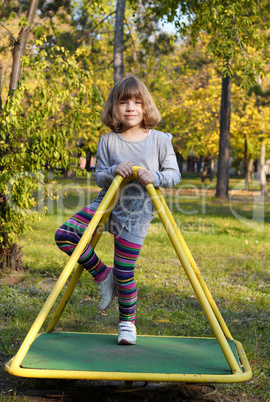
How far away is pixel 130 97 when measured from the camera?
281cm

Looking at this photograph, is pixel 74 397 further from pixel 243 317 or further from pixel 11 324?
pixel 243 317

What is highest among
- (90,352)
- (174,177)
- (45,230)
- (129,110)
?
(129,110)

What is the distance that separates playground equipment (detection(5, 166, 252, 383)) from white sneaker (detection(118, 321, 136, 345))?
0.17 ft

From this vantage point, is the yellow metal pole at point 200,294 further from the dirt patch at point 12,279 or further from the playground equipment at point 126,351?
the dirt patch at point 12,279

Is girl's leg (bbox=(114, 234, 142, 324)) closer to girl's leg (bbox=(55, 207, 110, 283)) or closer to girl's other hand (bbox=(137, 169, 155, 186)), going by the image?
girl's leg (bbox=(55, 207, 110, 283))

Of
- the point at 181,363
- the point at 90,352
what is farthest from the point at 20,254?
the point at 181,363

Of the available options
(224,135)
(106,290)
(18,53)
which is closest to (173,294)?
(106,290)

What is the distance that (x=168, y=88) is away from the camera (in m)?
18.6

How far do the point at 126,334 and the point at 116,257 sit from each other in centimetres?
48

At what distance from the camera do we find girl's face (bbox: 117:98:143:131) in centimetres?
281

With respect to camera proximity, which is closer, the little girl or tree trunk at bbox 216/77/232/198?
the little girl

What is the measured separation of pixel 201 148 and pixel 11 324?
1731 cm

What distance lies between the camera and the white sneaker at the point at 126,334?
2.79 metres

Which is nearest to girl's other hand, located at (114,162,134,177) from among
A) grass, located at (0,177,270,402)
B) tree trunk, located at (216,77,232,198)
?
grass, located at (0,177,270,402)
